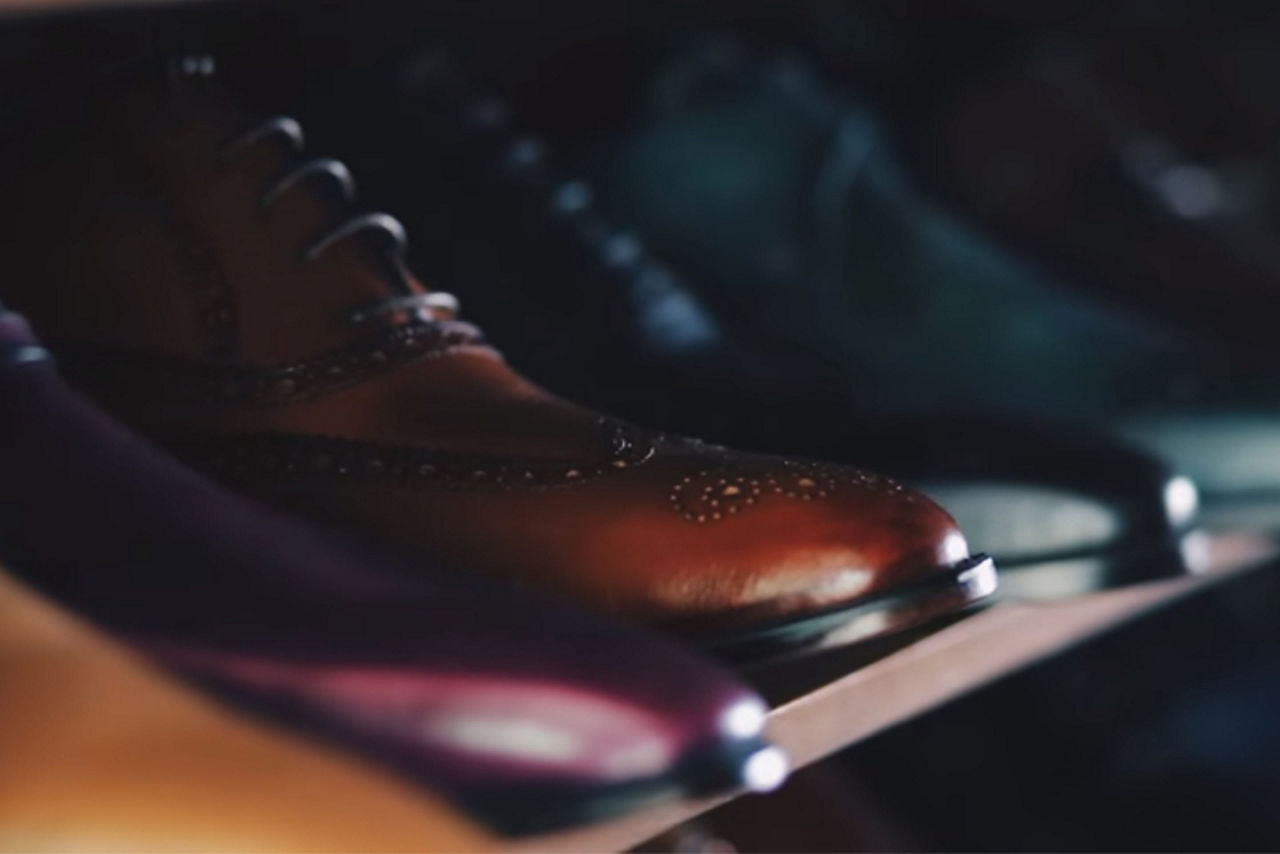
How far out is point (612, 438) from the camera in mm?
426

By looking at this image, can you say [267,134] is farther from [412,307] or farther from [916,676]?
[916,676]

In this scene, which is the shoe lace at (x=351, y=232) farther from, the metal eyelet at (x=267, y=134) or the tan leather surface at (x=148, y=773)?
the tan leather surface at (x=148, y=773)

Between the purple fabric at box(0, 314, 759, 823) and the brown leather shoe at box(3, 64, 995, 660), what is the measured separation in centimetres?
5

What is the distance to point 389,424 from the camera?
410 mm

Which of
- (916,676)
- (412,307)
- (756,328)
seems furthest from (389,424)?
(756,328)

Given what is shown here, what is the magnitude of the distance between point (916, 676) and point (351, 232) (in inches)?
8.4

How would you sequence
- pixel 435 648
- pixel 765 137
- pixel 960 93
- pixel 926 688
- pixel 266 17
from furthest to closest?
pixel 960 93
pixel 765 137
pixel 266 17
pixel 926 688
pixel 435 648

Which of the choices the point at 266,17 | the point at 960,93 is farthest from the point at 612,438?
the point at 960,93

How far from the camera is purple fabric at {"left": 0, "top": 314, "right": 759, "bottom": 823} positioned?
296 mm

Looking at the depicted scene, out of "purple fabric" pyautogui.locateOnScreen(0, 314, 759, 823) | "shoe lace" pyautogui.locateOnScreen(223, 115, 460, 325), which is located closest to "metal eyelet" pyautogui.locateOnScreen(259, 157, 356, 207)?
"shoe lace" pyautogui.locateOnScreen(223, 115, 460, 325)

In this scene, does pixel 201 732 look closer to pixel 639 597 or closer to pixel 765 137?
pixel 639 597

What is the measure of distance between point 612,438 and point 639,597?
0.05 metres

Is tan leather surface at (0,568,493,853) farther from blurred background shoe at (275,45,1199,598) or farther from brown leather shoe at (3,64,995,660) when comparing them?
blurred background shoe at (275,45,1199,598)

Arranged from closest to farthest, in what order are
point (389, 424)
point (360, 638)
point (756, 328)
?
point (360, 638), point (389, 424), point (756, 328)
